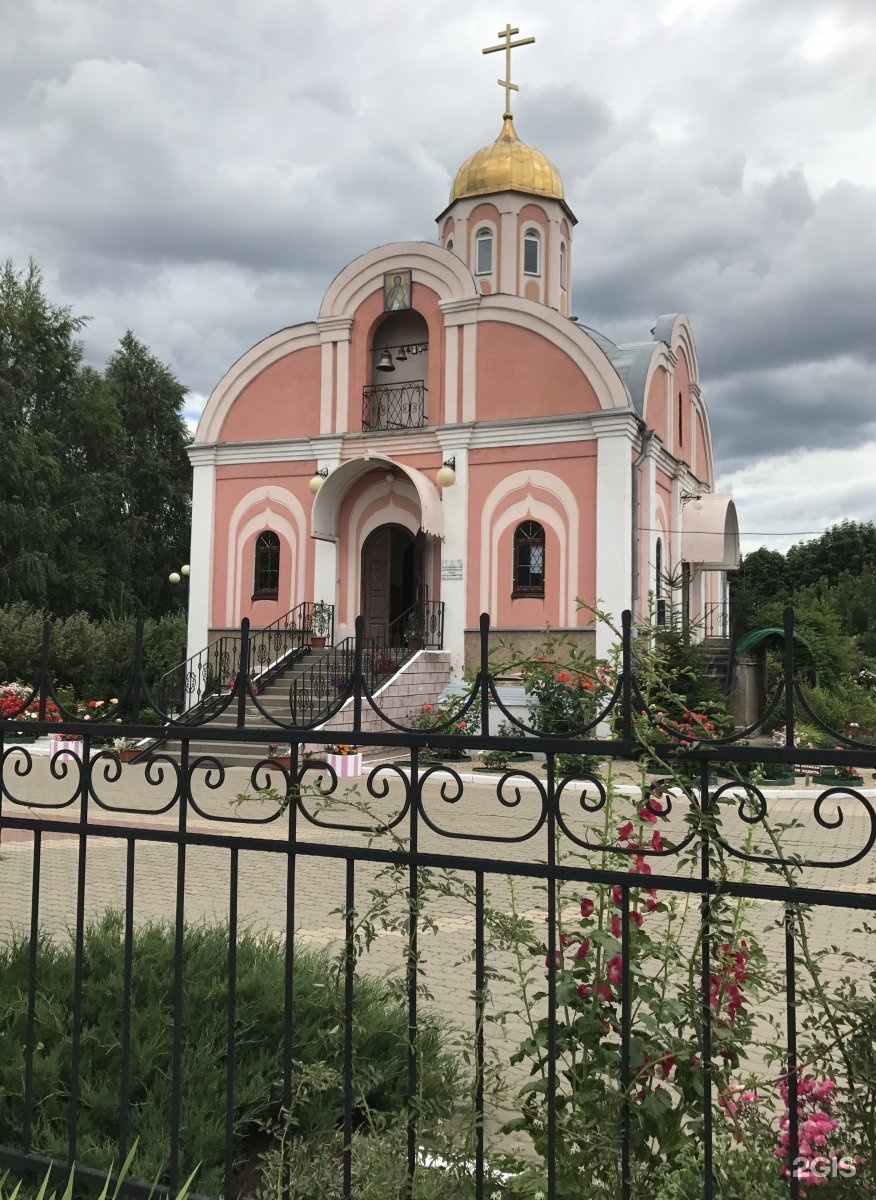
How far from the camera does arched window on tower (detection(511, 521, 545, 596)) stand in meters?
17.7

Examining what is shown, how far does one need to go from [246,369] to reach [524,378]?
6.11 m

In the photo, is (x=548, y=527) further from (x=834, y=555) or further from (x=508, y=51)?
(x=834, y=555)

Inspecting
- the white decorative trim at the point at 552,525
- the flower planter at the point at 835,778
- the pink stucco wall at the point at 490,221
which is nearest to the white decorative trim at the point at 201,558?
the white decorative trim at the point at 552,525

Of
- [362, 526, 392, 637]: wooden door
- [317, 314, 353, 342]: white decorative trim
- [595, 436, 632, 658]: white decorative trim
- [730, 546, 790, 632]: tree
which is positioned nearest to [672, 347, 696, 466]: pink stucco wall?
[595, 436, 632, 658]: white decorative trim

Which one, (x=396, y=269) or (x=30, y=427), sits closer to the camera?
(x=396, y=269)

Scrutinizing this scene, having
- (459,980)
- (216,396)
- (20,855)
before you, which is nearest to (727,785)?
(459,980)

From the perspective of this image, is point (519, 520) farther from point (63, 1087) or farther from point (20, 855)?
point (63, 1087)

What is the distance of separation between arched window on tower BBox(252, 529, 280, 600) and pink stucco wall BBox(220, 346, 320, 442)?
206cm

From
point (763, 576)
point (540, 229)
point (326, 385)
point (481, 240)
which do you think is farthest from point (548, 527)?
point (763, 576)

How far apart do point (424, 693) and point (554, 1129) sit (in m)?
14.9

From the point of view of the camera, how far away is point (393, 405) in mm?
19234

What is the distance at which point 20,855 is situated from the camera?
9023 millimetres

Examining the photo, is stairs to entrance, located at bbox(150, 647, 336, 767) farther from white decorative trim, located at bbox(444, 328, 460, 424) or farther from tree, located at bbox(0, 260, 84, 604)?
tree, located at bbox(0, 260, 84, 604)

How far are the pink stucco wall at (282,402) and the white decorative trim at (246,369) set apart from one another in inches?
4.7
